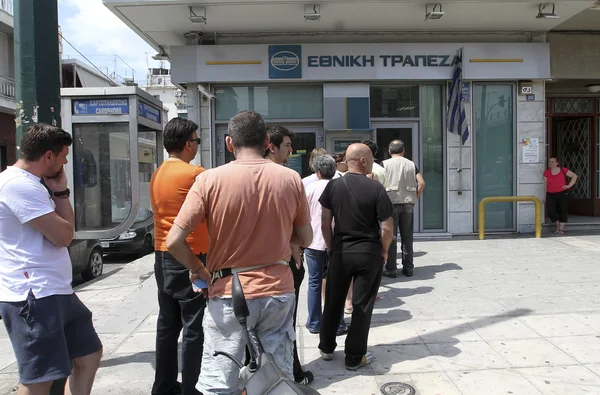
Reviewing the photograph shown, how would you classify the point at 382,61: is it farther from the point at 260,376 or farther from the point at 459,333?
the point at 260,376

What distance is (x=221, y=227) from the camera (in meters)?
2.39

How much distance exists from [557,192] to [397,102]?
374cm

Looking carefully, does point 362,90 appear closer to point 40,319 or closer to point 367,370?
point 367,370

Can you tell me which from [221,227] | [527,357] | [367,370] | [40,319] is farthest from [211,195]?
[527,357]

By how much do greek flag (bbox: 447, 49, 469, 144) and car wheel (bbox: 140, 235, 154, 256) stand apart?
7.05m

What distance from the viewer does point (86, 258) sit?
857 centimetres

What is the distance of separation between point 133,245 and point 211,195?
8.80m

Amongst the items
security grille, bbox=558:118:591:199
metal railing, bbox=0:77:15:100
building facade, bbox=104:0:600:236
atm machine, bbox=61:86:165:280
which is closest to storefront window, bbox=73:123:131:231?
atm machine, bbox=61:86:165:280

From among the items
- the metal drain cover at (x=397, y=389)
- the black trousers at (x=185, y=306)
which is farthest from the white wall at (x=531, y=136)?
the black trousers at (x=185, y=306)

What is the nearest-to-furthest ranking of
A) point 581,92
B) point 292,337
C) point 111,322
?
point 292,337 → point 111,322 → point 581,92

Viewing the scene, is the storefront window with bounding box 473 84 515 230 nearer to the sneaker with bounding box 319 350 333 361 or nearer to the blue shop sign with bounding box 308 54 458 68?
the blue shop sign with bounding box 308 54 458 68

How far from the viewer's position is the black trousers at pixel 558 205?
984cm

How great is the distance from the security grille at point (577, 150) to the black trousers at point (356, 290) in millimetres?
10744

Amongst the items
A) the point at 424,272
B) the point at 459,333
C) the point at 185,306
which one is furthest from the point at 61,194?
the point at 424,272
